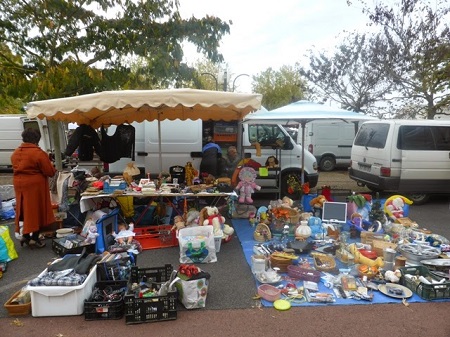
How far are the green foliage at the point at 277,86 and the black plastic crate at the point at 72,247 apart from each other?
78.4 feet

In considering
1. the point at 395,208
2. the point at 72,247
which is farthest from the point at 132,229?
the point at 395,208

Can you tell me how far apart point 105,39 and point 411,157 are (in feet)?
25.2

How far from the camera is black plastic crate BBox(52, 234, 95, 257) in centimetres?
469

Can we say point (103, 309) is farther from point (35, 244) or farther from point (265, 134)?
point (265, 134)

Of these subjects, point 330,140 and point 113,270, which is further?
point 330,140

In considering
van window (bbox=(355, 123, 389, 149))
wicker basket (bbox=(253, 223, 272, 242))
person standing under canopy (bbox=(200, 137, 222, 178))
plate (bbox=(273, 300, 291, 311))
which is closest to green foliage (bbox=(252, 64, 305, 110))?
van window (bbox=(355, 123, 389, 149))

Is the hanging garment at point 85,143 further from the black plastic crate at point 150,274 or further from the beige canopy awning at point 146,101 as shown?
the black plastic crate at point 150,274

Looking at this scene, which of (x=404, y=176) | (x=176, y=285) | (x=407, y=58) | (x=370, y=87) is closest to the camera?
(x=176, y=285)

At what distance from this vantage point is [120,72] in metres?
8.15

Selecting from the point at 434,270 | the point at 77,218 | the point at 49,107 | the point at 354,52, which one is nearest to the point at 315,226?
the point at 434,270

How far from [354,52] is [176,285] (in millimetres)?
18190

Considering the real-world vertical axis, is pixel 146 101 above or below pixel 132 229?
above

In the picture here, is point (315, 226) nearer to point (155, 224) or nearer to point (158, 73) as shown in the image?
point (155, 224)

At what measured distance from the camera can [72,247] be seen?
4742 millimetres
